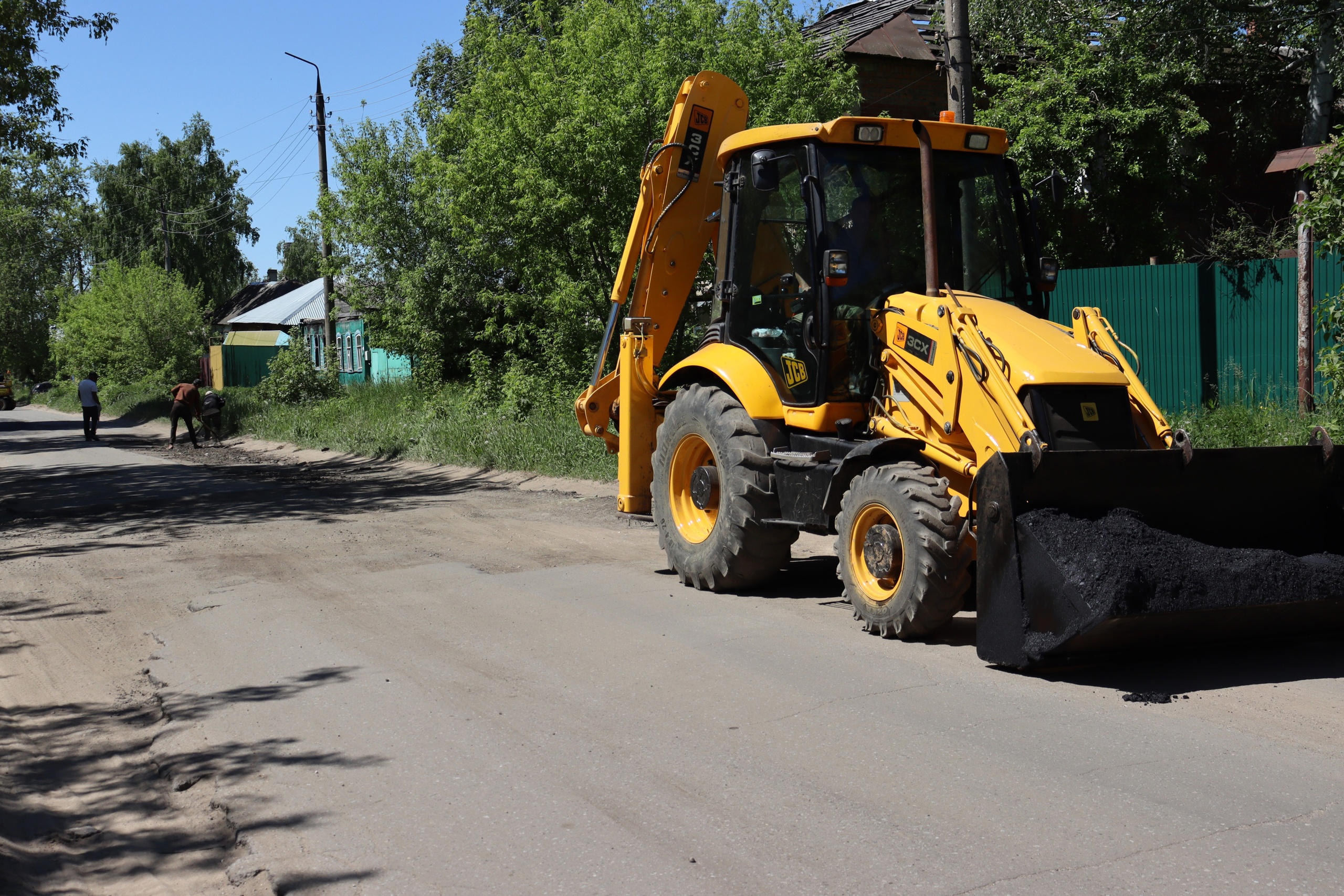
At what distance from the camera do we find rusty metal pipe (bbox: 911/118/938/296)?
7422mm

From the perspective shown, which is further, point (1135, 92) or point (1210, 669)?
point (1135, 92)

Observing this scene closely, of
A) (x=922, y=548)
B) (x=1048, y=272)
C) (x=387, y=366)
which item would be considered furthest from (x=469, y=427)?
(x=387, y=366)

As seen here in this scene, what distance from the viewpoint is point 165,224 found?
60.0 m

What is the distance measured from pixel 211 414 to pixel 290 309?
102ft

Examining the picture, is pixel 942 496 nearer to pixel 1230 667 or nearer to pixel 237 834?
pixel 1230 667

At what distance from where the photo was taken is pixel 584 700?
19.1 ft

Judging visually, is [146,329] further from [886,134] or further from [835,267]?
[835,267]

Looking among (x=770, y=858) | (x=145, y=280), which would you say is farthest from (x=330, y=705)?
(x=145, y=280)

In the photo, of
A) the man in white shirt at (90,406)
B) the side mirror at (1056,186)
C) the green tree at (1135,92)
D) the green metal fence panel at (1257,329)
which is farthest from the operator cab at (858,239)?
the man in white shirt at (90,406)

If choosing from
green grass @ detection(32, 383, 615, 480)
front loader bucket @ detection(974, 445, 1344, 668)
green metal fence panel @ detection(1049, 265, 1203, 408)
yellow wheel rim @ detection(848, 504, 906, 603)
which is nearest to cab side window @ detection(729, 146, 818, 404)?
yellow wheel rim @ detection(848, 504, 906, 603)

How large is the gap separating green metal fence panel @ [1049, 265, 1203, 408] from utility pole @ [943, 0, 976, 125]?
156 inches

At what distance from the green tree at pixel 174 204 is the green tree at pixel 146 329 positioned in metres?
15.4

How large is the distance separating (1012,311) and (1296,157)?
42.2ft

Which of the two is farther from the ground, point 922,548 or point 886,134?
point 886,134
